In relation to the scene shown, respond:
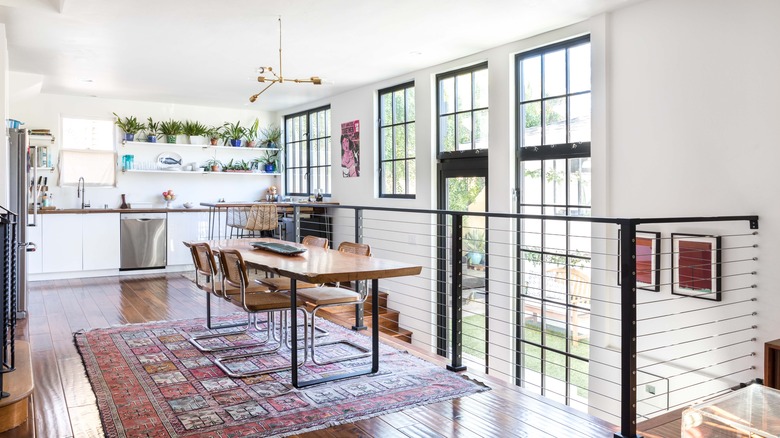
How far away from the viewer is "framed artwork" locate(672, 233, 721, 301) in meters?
3.87

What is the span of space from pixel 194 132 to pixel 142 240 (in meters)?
1.98

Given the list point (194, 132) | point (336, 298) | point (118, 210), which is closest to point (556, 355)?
point (336, 298)

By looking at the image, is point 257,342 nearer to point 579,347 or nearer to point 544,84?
point 579,347

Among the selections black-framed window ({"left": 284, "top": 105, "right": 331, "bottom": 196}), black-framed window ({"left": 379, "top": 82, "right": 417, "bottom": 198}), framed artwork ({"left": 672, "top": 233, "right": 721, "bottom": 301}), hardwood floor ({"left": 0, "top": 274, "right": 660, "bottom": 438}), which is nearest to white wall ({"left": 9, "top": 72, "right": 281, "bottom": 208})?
black-framed window ({"left": 284, "top": 105, "right": 331, "bottom": 196})

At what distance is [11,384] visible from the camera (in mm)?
3021

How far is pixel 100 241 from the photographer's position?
803cm

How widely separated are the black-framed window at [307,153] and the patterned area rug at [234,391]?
4.74 m

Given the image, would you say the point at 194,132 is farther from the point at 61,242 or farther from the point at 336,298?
the point at 336,298

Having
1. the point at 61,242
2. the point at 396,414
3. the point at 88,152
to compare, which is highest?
the point at 88,152

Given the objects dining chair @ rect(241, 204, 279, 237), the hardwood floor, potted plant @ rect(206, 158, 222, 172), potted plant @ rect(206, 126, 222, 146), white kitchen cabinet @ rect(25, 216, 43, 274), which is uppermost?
potted plant @ rect(206, 126, 222, 146)

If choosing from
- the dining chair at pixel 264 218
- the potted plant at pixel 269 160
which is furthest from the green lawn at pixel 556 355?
the potted plant at pixel 269 160

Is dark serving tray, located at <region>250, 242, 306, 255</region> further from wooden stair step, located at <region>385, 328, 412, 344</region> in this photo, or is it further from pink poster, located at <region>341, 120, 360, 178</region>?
pink poster, located at <region>341, 120, 360, 178</region>

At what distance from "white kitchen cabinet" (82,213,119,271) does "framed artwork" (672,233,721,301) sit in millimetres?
7006

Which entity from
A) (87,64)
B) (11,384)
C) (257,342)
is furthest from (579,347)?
(87,64)
